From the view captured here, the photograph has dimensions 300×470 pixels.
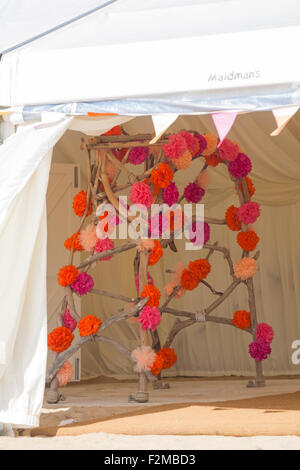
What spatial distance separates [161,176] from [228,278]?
1.82 metres

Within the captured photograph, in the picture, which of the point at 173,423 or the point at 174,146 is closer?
the point at 173,423

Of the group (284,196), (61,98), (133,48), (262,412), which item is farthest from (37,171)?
(284,196)

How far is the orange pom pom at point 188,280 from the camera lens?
5.59 metres

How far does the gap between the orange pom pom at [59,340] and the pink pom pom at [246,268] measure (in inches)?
51.1

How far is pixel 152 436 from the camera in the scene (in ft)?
12.4

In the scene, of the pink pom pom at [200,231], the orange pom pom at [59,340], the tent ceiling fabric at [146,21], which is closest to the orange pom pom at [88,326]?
the orange pom pom at [59,340]

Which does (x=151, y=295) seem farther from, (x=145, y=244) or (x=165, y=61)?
(x=165, y=61)

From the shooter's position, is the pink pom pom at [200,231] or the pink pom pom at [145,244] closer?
the pink pom pom at [145,244]

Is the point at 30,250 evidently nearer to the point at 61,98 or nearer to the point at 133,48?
the point at 61,98

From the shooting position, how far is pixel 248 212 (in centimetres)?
561

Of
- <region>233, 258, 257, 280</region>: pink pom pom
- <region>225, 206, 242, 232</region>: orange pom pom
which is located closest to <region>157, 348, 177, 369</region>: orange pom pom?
<region>233, 258, 257, 280</region>: pink pom pom

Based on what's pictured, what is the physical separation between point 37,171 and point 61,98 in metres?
0.37

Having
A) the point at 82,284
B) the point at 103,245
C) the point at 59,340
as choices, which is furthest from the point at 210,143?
the point at 59,340
